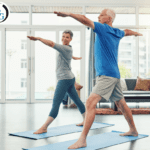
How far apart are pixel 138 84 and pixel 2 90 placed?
405cm

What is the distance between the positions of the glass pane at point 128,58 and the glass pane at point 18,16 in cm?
312

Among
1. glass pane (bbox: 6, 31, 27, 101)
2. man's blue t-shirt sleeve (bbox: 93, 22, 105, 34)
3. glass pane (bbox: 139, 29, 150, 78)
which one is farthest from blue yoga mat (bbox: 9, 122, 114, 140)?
glass pane (bbox: 139, 29, 150, 78)

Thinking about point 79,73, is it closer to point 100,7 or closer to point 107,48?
point 100,7

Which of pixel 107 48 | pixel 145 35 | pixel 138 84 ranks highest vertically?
pixel 145 35

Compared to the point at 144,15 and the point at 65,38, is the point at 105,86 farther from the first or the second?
the point at 144,15

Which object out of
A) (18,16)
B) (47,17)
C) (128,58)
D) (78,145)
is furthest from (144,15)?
(78,145)

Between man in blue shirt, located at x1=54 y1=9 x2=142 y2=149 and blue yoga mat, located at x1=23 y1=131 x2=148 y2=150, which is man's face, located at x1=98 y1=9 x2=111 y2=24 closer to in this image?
man in blue shirt, located at x1=54 y1=9 x2=142 y2=149

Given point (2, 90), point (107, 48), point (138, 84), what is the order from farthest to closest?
point (2, 90) < point (138, 84) < point (107, 48)

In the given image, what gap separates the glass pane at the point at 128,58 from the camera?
312 inches

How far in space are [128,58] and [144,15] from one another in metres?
1.45

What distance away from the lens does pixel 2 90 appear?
304 inches

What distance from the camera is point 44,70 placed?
7.77 m

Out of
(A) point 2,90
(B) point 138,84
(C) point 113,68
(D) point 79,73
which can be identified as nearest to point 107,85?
(C) point 113,68

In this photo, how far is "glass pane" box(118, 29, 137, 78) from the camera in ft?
26.0
